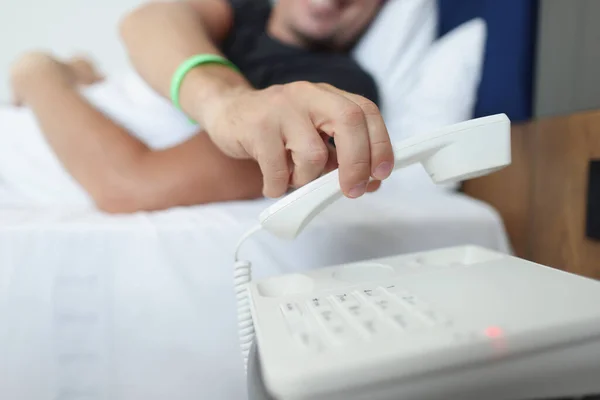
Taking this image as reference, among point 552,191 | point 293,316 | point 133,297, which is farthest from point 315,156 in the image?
point 552,191

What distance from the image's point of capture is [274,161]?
0.37 m

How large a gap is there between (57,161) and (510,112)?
0.66 meters

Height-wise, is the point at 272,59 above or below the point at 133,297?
above

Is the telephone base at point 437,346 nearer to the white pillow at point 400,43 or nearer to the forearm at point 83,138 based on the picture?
the forearm at point 83,138

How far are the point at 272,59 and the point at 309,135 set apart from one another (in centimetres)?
52

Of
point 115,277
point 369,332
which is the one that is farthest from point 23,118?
point 369,332

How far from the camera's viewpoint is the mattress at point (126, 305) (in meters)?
0.47

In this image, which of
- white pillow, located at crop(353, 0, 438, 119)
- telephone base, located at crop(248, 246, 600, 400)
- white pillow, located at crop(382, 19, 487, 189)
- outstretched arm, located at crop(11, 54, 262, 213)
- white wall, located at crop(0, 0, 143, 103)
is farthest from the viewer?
white wall, located at crop(0, 0, 143, 103)

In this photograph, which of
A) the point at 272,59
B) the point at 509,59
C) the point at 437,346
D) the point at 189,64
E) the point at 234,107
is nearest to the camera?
the point at 437,346

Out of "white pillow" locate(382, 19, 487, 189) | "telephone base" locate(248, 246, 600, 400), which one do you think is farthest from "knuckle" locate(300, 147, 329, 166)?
"white pillow" locate(382, 19, 487, 189)

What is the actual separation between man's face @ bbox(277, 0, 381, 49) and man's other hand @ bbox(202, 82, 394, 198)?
0.52 m

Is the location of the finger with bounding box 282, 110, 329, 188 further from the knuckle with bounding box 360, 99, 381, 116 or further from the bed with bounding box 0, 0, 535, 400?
the bed with bounding box 0, 0, 535, 400

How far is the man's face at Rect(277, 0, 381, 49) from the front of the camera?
0.87 m

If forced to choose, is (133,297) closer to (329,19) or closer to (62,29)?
(329,19)
